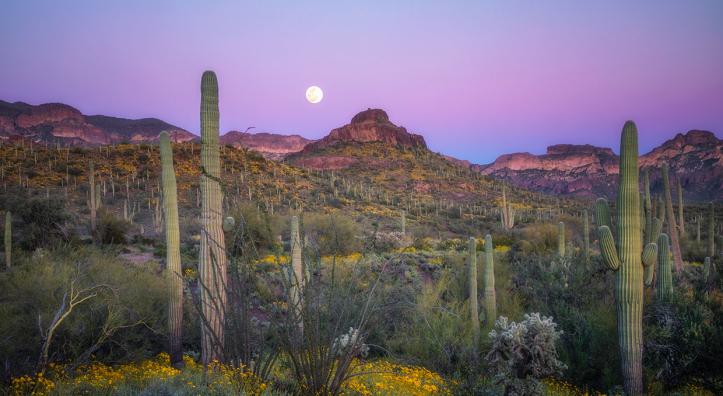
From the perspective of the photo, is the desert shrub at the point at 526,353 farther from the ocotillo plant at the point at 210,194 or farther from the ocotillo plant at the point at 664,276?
the ocotillo plant at the point at 210,194

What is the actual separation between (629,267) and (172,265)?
771 cm

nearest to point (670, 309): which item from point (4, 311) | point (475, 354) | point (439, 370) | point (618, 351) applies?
point (618, 351)

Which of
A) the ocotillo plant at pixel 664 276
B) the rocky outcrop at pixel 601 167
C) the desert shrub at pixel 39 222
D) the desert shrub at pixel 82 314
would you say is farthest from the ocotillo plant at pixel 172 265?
the rocky outcrop at pixel 601 167

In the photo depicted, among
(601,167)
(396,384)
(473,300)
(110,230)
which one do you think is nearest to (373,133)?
(601,167)

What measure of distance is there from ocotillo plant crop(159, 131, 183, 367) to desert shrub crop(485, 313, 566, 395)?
521 centimetres

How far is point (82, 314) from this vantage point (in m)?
7.66

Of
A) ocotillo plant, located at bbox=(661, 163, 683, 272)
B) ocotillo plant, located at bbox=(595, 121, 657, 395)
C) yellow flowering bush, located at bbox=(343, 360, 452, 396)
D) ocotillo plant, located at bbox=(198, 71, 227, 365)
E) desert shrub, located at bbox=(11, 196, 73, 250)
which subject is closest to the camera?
yellow flowering bush, located at bbox=(343, 360, 452, 396)

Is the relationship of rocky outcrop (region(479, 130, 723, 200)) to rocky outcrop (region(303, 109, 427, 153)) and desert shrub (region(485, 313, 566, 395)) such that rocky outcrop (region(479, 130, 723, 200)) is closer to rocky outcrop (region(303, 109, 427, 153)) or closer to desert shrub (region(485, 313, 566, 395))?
rocky outcrop (region(303, 109, 427, 153))

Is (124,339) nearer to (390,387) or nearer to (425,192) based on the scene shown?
Answer: (390,387)

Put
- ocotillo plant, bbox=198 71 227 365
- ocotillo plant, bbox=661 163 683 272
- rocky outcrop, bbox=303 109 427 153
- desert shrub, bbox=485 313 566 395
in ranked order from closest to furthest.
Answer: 1. ocotillo plant, bbox=198 71 227 365
2. desert shrub, bbox=485 313 566 395
3. ocotillo plant, bbox=661 163 683 272
4. rocky outcrop, bbox=303 109 427 153

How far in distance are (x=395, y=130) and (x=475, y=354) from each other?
93.2m

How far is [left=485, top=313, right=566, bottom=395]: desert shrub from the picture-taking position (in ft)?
21.5

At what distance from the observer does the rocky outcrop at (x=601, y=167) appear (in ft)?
244

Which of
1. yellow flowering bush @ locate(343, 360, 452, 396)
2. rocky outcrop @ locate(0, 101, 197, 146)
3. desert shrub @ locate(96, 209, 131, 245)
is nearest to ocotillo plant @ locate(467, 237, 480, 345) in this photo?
yellow flowering bush @ locate(343, 360, 452, 396)
